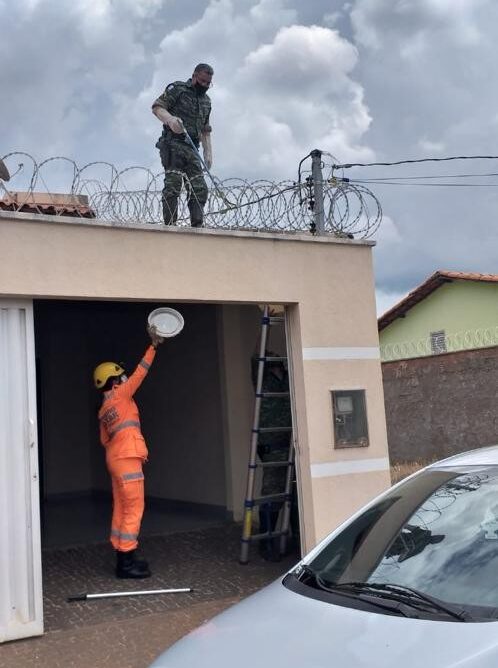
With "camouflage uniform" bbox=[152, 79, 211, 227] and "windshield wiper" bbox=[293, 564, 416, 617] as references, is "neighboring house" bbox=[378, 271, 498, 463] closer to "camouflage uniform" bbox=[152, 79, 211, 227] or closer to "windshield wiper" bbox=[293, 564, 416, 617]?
"camouflage uniform" bbox=[152, 79, 211, 227]

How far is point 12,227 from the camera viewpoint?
534 cm

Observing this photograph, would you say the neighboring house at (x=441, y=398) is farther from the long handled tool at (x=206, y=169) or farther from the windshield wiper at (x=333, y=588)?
the windshield wiper at (x=333, y=588)

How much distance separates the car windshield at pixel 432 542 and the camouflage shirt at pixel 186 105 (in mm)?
4432

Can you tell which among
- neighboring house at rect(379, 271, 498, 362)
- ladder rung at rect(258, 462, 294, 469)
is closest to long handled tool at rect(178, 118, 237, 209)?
ladder rung at rect(258, 462, 294, 469)

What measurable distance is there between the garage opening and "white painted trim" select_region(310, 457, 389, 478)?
195cm

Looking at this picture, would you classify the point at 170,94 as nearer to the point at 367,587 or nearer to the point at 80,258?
the point at 80,258

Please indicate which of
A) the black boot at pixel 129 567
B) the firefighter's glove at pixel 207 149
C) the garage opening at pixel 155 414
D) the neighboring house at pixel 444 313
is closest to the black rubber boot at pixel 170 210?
the firefighter's glove at pixel 207 149

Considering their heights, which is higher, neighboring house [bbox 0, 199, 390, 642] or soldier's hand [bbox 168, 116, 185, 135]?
soldier's hand [bbox 168, 116, 185, 135]

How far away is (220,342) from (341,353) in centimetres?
292

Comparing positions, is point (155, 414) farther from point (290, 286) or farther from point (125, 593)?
point (290, 286)

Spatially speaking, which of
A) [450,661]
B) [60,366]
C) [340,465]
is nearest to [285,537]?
[340,465]

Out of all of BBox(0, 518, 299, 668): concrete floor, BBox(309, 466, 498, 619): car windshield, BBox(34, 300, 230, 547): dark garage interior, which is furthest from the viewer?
BBox(34, 300, 230, 547): dark garage interior

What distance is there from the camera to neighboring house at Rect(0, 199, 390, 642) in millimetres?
5348

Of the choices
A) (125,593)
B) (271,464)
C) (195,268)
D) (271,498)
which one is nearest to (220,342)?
(271,464)
